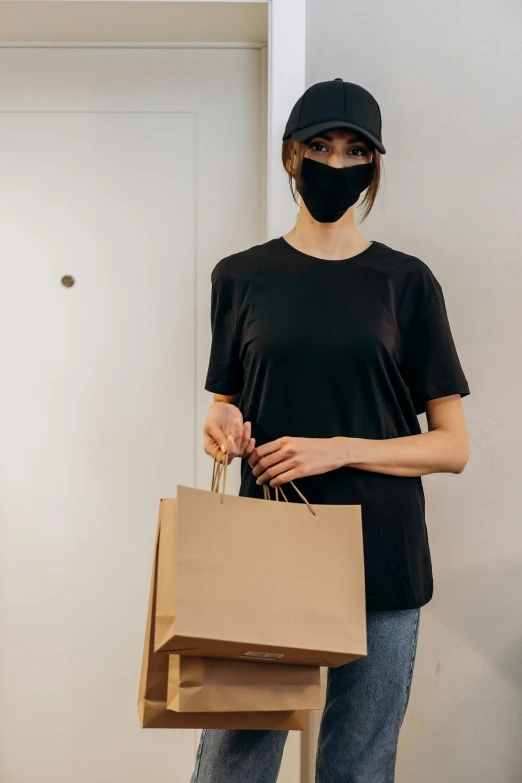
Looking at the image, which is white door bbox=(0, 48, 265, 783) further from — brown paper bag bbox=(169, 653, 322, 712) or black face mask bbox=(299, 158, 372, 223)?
brown paper bag bbox=(169, 653, 322, 712)

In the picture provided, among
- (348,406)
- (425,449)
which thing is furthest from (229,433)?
(425,449)

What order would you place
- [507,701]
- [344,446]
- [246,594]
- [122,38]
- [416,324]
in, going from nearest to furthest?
1. [246,594]
2. [344,446]
3. [416,324]
4. [507,701]
5. [122,38]

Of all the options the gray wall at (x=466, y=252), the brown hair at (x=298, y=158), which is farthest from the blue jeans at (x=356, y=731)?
the brown hair at (x=298, y=158)

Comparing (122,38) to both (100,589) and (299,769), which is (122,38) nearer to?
(100,589)

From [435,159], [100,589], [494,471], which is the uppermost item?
[435,159]

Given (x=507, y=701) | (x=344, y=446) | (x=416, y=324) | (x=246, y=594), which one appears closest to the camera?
(x=246, y=594)

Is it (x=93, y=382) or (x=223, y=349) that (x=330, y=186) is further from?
(x=93, y=382)

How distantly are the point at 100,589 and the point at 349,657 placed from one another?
3.04 feet

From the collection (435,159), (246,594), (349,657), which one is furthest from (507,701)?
(435,159)

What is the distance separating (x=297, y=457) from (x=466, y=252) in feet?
2.46

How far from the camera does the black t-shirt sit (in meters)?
1.10

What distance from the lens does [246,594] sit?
91 cm

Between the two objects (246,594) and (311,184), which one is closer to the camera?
(246,594)

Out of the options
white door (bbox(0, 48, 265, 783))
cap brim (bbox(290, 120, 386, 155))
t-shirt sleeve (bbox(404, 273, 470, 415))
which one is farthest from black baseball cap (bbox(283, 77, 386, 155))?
white door (bbox(0, 48, 265, 783))
